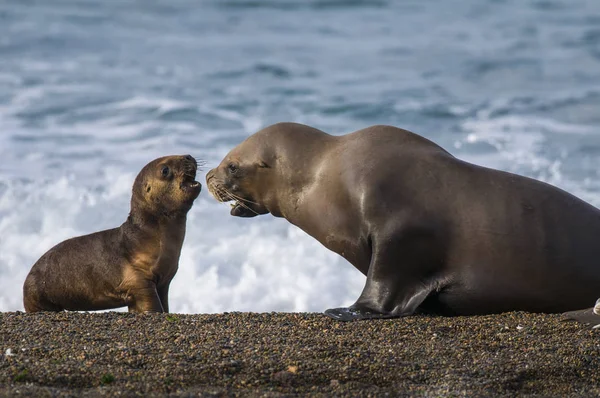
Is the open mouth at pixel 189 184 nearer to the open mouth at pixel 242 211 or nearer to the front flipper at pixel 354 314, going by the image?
the open mouth at pixel 242 211

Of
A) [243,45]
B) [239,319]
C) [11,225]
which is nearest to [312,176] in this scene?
[239,319]

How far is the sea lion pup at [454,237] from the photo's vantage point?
23.7ft

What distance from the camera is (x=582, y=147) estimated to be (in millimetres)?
16094

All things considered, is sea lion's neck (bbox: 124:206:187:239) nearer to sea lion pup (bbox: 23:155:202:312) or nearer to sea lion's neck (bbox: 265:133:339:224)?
sea lion pup (bbox: 23:155:202:312)

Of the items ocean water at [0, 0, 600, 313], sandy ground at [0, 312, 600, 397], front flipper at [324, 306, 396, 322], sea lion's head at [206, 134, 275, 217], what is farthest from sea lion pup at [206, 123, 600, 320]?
ocean water at [0, 0, 600, 313]

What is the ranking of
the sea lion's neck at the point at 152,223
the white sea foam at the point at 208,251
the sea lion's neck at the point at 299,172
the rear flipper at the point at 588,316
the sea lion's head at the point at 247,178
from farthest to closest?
the white sea foam at the point at 208,251
the sea lion's neck at the point at 152,223
the sea lion's head at the point at 247,178
the sea lion's neck at the point at 299,172
the rear flipper at the point at 588,316

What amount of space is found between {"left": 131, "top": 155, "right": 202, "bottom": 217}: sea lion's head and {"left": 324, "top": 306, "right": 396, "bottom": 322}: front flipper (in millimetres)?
1909

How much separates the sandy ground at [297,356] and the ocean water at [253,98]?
3416 mm

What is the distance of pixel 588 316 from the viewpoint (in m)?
6.93

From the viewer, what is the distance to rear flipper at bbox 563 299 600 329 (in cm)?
687

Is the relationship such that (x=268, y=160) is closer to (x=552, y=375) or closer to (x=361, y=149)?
(x=361, y=149)

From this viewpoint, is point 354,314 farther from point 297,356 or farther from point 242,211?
point 242,211

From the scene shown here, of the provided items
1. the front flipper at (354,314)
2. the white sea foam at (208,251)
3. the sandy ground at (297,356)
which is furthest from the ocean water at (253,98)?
the sandy ground at (297,356)

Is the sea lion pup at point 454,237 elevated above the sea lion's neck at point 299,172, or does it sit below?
Answer: below
